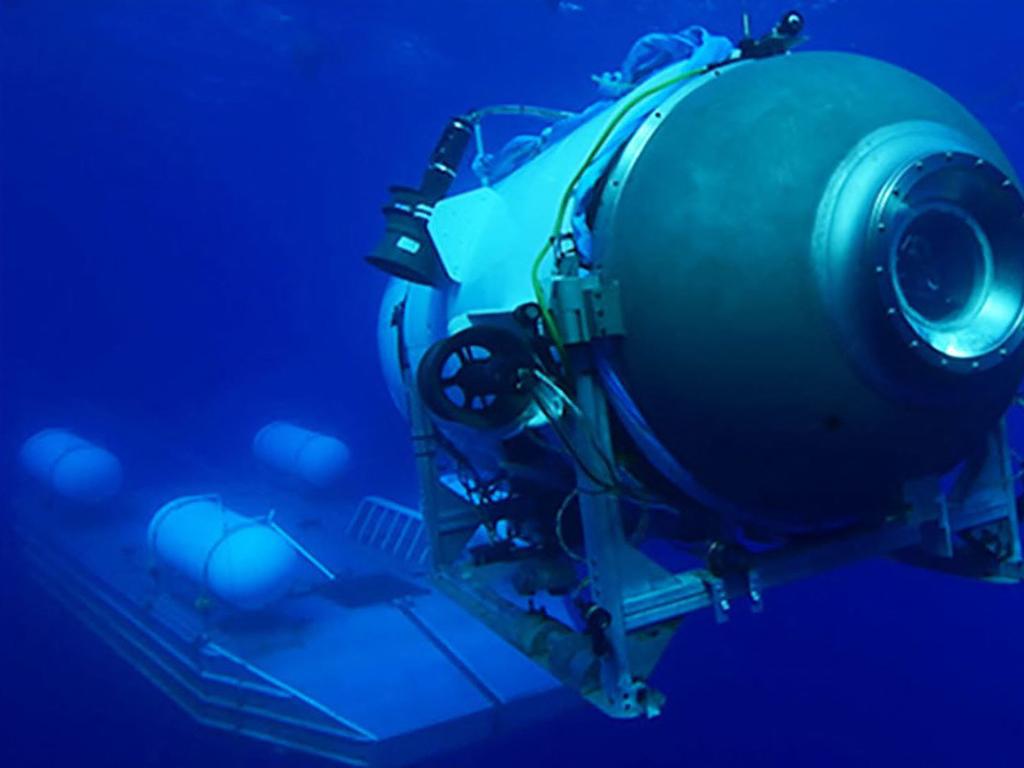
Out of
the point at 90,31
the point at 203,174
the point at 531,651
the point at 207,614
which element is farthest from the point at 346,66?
the point at 531,651

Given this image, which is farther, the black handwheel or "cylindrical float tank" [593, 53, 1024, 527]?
the black handwheel

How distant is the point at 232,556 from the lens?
20.8 ft

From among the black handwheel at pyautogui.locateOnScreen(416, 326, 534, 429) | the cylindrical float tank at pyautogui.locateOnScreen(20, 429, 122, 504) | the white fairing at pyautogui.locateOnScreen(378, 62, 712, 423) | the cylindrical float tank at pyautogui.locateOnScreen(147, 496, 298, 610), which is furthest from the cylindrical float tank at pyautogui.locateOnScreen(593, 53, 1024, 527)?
the cylindrical float tank at pyautogui.locateOnScreen(20, 429, 122, 504)

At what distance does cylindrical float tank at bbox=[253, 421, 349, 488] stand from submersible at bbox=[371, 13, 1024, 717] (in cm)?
703

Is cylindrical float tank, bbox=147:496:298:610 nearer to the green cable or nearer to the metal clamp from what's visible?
the green cable

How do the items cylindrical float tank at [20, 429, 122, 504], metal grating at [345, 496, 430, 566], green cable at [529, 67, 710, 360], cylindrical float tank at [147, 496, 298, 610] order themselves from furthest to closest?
cylindrical float tank at [20, 429, 122, 504] → metal grating at [345, 496, 430, 566] → cylindrical float tank at [147, 496, 298, 610] → green cable at [529, 67, 710, 360]

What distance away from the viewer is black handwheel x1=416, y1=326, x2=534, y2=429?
280 centimetres

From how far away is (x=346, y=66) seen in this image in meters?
22.0

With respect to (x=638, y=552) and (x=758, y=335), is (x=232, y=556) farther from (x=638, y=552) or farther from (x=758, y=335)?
(x=758, y=335)

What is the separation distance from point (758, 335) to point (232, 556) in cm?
525

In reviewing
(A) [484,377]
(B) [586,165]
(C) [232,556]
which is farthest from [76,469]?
(B) [586,165]

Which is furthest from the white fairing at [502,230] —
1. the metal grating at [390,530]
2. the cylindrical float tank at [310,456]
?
the cylindrical float tank at [310,456]

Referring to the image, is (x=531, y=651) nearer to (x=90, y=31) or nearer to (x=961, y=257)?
(x=961, y=257)

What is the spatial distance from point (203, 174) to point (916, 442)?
32.9 metres
